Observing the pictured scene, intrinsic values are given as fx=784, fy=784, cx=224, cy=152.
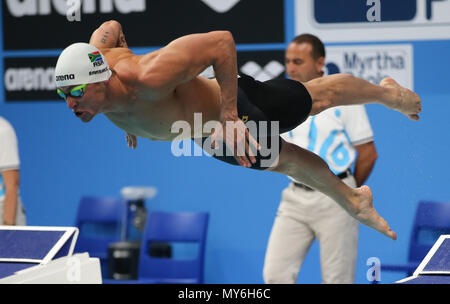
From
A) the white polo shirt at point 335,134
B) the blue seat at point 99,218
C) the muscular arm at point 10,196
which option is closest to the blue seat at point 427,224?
the white polo shirt at point 335,134

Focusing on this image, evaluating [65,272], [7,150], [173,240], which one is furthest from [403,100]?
[7,150]

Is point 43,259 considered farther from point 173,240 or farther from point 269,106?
point 173,240

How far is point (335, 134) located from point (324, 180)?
1021mm

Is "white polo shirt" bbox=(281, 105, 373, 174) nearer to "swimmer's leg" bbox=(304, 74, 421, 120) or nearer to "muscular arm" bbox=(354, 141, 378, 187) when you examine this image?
"muscular arm" bbox=(354, 141, 378, 187)

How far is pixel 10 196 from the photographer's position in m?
5.37

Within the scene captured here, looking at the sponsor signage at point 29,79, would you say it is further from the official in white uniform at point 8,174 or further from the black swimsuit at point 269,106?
the black swimsuit at point 269,106

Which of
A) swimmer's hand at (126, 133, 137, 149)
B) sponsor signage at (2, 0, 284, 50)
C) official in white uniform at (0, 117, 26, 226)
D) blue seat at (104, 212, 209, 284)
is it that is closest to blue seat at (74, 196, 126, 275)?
blue seat at (104, 212, 209, 284)

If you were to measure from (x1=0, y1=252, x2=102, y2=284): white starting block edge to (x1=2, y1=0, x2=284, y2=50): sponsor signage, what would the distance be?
10.5ft

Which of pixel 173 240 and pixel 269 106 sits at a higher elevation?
pixel 269 106

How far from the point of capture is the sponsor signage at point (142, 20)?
6.25m

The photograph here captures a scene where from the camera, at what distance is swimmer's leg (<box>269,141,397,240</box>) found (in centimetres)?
412

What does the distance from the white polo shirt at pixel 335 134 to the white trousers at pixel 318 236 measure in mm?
156
